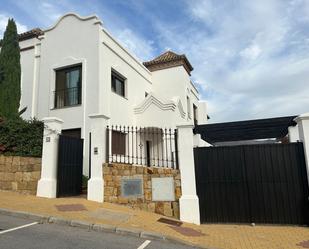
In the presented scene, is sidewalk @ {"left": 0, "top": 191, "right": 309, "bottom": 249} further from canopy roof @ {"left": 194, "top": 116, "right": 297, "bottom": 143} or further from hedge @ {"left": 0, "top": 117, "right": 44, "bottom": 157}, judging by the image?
canopy roof @ {"left": 194, "top": 116, "right": 297, "bottom": 143}

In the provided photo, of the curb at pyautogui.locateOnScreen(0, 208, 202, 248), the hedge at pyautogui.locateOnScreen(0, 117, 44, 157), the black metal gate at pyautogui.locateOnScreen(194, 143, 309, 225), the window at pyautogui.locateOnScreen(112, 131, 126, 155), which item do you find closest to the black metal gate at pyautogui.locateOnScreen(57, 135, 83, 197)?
the hedge at pyautogui.locateOnScreen(0, 117, 44, 157)

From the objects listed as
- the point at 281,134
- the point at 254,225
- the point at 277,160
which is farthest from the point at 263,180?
the point at 281,134

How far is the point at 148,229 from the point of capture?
23.7 ft

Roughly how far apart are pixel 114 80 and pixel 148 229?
37.9ft

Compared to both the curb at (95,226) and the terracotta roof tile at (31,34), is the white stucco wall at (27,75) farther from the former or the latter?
the curb at (95,226)

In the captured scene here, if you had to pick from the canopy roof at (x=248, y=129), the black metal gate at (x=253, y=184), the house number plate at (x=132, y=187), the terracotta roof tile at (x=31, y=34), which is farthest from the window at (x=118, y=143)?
→ the terracotta roof tile at (x=31, y=34)

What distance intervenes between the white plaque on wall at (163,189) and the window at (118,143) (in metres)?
5.24

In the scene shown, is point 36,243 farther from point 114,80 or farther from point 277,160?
point 114,80

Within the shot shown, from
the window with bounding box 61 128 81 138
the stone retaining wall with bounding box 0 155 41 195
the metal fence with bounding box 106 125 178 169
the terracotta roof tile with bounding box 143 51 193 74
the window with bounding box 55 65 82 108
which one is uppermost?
the terracotta roof tile with bounding box 143 51 193 74

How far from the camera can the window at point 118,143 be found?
14470 mm

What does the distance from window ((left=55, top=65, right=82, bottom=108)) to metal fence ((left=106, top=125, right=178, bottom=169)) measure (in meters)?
3.22

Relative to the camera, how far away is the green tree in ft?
47.7

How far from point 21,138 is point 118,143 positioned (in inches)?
189

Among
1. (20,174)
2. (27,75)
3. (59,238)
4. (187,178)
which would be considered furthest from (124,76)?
(59,238)
